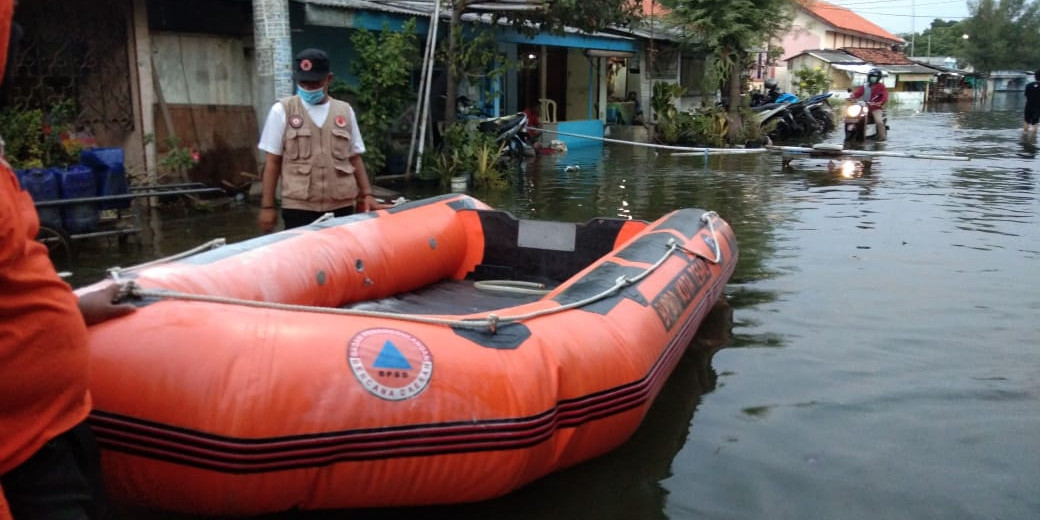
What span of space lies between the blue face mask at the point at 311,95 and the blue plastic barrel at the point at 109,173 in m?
2.73

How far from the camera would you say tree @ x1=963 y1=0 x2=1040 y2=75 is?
57.8 meters

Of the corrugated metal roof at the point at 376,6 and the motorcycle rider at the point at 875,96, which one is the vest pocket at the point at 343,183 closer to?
the corrugated metal roof at the point at 376,6

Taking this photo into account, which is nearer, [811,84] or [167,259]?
[167,259]

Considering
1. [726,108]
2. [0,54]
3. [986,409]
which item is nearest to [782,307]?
[986,409]

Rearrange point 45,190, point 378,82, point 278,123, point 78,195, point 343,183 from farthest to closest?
point 378,82 < point 78,195 < point 45,190 < point 343,183 < point 278,123

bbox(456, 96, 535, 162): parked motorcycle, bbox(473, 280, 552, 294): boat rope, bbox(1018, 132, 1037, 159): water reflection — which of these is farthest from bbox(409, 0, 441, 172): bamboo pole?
bbox(1018, 132, 1037, 159): water reflection

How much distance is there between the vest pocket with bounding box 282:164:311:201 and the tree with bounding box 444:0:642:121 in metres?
6.89

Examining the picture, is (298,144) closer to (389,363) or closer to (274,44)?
(389,363)

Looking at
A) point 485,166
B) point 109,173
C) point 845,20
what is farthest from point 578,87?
point 845,20

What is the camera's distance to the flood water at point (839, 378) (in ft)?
10.2

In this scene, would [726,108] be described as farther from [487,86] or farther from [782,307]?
[782,307]

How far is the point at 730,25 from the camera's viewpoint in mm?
17094

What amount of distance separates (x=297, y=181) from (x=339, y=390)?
231 centimetres

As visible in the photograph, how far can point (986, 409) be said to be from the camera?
3.89 m
